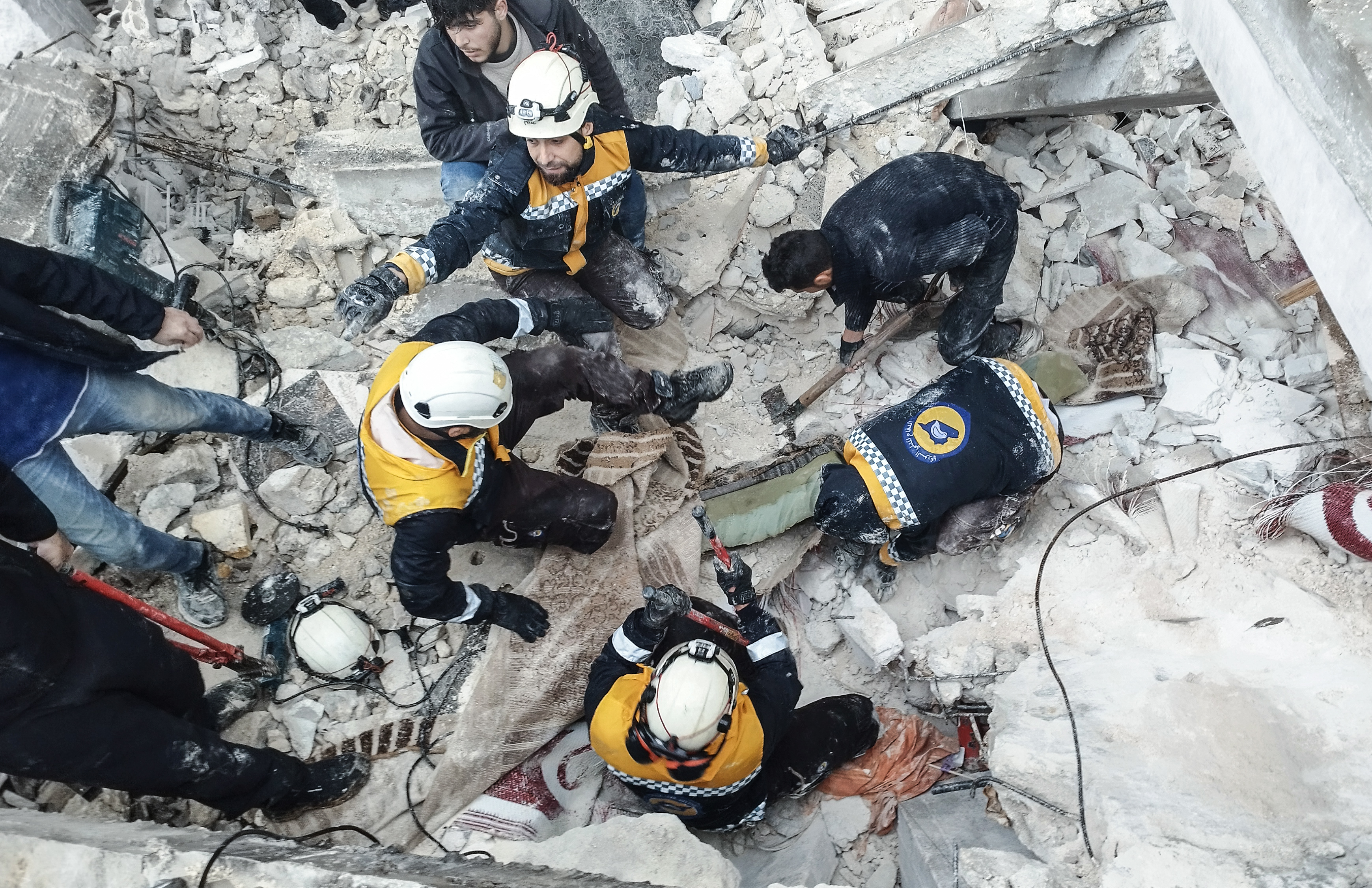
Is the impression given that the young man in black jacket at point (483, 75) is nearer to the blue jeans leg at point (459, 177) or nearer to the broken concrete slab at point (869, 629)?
the blue jeans leg at point (459, 177)

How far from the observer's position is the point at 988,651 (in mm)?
3482

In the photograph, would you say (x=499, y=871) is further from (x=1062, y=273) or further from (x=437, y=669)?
(x=1062, y=273)

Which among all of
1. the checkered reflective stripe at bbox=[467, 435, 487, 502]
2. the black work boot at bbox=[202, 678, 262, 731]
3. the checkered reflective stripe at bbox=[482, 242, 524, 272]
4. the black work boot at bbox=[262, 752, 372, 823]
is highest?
the checkered reflective stripe at bbox=[482, 242, 524, 272]

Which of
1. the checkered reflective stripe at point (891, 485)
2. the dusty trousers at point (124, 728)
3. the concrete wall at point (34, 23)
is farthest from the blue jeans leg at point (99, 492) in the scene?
the concrete wall at point (34, 23)

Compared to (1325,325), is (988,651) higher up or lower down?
lower down

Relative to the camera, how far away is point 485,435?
3.08 meters

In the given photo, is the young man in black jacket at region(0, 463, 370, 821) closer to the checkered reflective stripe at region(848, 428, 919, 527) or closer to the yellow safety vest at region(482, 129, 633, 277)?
the yellow safety vest at region(482, 129, 633, 277)

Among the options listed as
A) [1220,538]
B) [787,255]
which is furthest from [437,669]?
[1220,538]

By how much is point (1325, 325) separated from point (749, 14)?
3.69m

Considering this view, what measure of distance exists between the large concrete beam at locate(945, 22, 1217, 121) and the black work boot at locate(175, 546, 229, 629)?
4.53m

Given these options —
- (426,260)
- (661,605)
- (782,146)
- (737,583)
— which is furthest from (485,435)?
(782,146)

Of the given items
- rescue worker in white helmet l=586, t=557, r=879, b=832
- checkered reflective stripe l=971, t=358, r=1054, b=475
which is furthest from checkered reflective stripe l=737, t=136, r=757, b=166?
rescue worker in white helmet l=586, t=557, r=879, b=832

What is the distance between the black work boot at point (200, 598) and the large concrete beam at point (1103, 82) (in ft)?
14.9

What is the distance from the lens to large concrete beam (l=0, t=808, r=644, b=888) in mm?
2072
